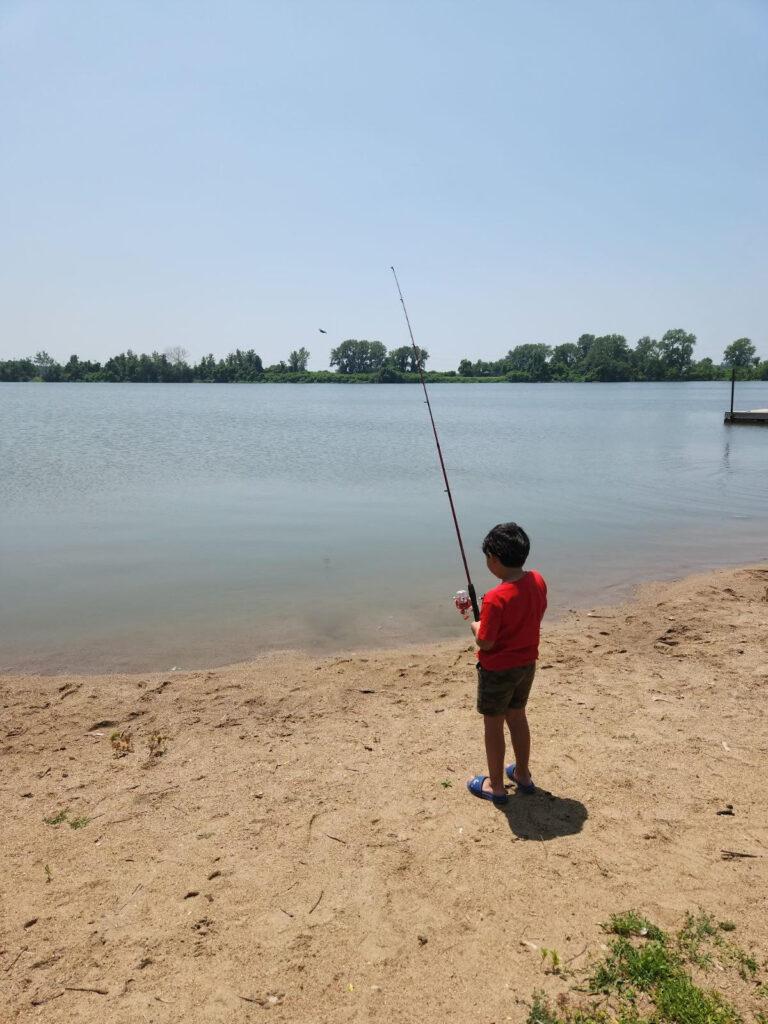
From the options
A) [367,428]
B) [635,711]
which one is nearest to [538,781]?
[635,711]

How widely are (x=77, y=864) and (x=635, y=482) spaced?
19.3 meters

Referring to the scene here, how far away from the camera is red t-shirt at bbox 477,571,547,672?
3854 mm

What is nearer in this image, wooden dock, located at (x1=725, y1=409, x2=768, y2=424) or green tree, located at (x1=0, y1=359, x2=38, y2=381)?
wooden dock, located at (x1=725, y1=409, x2=768, y2=424)

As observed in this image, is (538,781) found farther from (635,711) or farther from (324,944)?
(324,944)

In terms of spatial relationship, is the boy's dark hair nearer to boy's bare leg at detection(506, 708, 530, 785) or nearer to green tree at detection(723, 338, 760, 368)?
boy's bare leg at detection(506, 708, 530, 785)

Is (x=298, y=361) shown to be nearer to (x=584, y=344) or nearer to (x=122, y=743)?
(x=584, y=344)

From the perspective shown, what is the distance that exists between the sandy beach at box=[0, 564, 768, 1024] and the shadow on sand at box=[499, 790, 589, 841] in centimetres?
1

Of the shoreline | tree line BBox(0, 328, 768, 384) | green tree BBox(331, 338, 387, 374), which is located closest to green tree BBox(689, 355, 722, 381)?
tree line BBox(0, 328, 768, 384)

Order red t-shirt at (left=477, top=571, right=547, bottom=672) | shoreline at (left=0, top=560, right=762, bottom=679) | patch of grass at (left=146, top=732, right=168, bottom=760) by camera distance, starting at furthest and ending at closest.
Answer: shoreline at (left=0, top=560, right=762, bottom=679) → patch of grass at (left=146, top=732, right=168, bottom=760) → red t-shirt at (left=477, top=571, right=547, bottom=672)

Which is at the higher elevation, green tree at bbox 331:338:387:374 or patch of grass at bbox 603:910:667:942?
green tree at bbox 331:338:387:374

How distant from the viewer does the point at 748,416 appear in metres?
42.2

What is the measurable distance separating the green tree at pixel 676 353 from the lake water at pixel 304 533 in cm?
13475

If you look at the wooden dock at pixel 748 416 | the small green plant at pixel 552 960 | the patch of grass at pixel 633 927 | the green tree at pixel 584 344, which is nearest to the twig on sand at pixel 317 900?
the small green plant at pixel 552 960

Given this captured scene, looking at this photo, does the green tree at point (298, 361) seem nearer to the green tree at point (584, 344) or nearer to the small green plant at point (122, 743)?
the green tree at point (584, 344)
